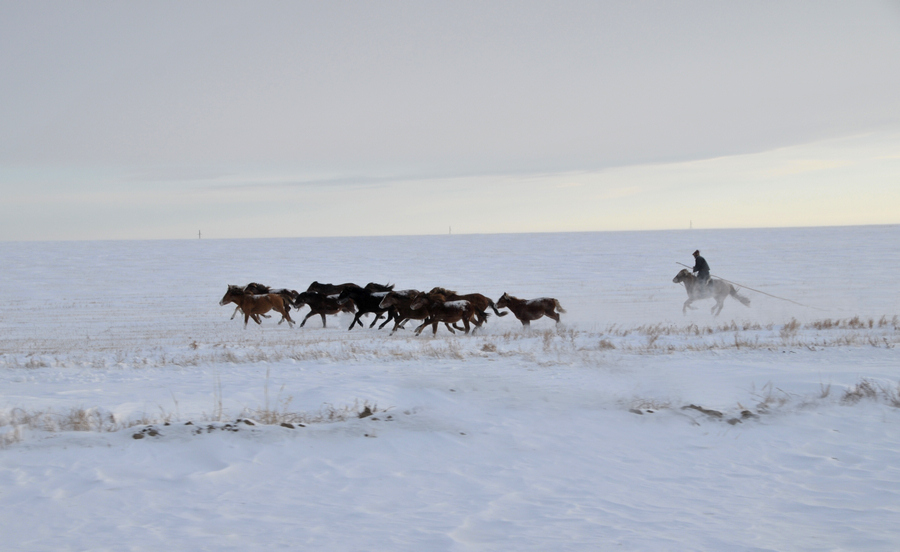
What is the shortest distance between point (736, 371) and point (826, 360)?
204 centimetres

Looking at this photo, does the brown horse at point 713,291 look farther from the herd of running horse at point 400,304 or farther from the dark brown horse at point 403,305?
the dark brown horse at point 403,305

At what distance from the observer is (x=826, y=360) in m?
10.3

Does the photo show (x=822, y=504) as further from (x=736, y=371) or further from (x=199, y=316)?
(x=199, y=316)

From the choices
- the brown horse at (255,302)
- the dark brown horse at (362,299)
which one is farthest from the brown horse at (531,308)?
the brown horse at (255,302)

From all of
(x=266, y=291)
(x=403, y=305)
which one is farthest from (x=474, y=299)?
(x=266, y=291)

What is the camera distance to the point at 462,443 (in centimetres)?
622

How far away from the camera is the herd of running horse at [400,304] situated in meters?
15.7

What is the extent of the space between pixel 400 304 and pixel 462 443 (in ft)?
33.7

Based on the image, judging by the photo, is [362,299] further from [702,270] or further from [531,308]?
[702,270]

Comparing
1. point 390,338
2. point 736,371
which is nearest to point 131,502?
point 736,371

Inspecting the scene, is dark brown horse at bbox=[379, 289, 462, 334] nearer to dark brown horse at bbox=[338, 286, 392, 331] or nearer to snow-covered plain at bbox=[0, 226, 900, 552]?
dark brown horse at bbox=[338, 286, 392, 331]

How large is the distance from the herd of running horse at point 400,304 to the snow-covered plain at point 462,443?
1312 millimetres

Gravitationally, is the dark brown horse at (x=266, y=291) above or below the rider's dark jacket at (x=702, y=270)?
below

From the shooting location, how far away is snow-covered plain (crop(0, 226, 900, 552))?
4277 millimetres
